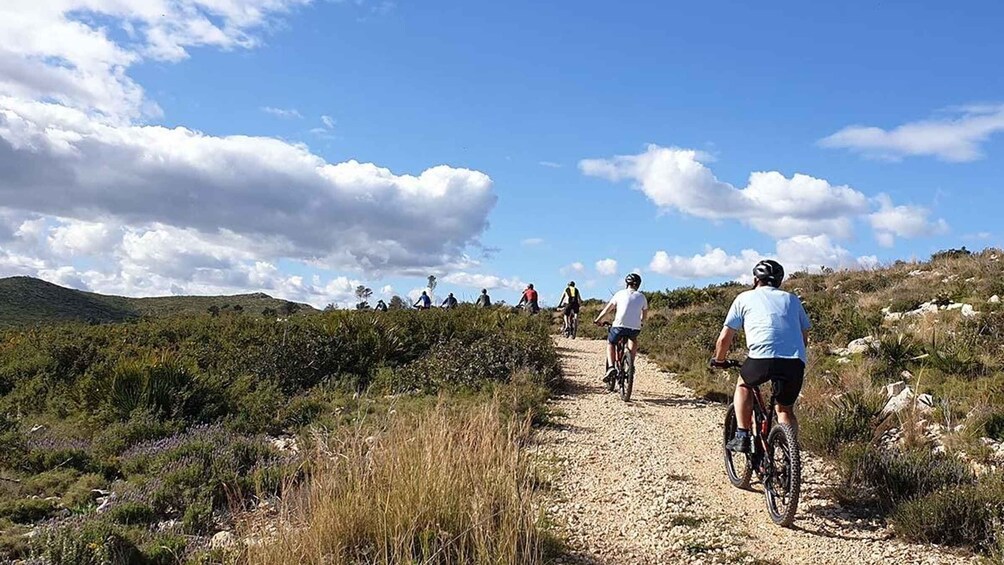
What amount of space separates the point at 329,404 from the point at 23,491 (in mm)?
4576

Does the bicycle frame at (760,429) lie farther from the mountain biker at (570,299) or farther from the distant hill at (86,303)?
the distant hill at (86,303)

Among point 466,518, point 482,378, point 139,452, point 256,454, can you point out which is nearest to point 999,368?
point 482,378

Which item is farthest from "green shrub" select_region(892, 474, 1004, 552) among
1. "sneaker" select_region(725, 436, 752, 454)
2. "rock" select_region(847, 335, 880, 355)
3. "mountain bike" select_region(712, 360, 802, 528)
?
"rock" select_region(847, 335, 880, 355)

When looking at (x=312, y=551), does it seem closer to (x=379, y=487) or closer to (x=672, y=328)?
(x=379, y=487)

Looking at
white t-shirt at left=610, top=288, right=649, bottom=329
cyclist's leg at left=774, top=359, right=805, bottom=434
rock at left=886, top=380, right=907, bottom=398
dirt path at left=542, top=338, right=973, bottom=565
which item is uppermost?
white t-shirt at left=610, top=288, right=649, bottom=329

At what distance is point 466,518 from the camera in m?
4.99

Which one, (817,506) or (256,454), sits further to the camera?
(256,454)

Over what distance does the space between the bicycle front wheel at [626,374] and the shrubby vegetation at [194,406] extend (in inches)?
55.0

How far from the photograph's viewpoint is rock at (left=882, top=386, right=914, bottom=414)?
9.35 metres

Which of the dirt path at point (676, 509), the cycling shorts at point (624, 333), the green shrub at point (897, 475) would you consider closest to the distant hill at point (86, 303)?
the cycling shorts at point (624, 333)

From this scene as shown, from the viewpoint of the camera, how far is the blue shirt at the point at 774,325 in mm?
6160

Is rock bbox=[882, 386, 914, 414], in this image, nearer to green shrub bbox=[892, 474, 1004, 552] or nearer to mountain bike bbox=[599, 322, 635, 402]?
green shrub bbox=[892, 474, 1004, 552]

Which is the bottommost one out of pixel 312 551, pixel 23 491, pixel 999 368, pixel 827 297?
pixel 23 491

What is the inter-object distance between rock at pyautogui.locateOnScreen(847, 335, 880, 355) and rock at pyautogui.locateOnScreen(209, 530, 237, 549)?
11017 millimetres
